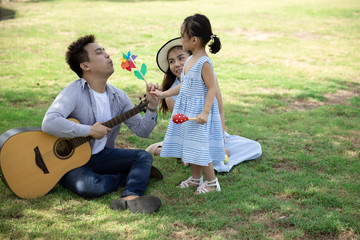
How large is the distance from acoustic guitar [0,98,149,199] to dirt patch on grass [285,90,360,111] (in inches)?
149

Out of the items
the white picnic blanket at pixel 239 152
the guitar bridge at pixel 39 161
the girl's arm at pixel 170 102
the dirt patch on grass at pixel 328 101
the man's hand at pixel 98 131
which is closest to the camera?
the guitar bridge at pixel 39 161

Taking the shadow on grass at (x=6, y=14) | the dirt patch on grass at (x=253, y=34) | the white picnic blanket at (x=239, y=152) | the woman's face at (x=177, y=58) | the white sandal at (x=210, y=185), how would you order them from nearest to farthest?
the white sandal at (x=210, y=185), the white picnic blanket at (x=239, y=152), the woman's face at (x=177, y=58), the dirt patch on grass at (x=253, y=34), the shadow on grass at (x=6, y=14)

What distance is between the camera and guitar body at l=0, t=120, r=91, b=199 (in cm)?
313

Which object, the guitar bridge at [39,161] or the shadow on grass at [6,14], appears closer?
the guitar bridge at [39,161]

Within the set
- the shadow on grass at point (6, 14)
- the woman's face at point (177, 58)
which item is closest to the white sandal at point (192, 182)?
the woman's face at point (177, 58)

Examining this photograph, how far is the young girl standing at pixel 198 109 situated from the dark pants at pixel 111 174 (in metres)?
0.30

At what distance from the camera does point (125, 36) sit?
11.3m

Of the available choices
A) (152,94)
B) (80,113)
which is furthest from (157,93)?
(80,113)

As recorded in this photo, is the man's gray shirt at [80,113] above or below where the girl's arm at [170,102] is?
above

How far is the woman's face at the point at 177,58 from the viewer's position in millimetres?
4062

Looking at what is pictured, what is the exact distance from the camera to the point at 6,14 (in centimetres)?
1427

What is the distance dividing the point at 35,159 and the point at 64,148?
280 mm

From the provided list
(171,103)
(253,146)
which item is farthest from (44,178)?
(253,146)

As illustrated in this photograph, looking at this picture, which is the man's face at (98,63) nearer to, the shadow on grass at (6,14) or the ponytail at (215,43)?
the ponytail at (215,43)
